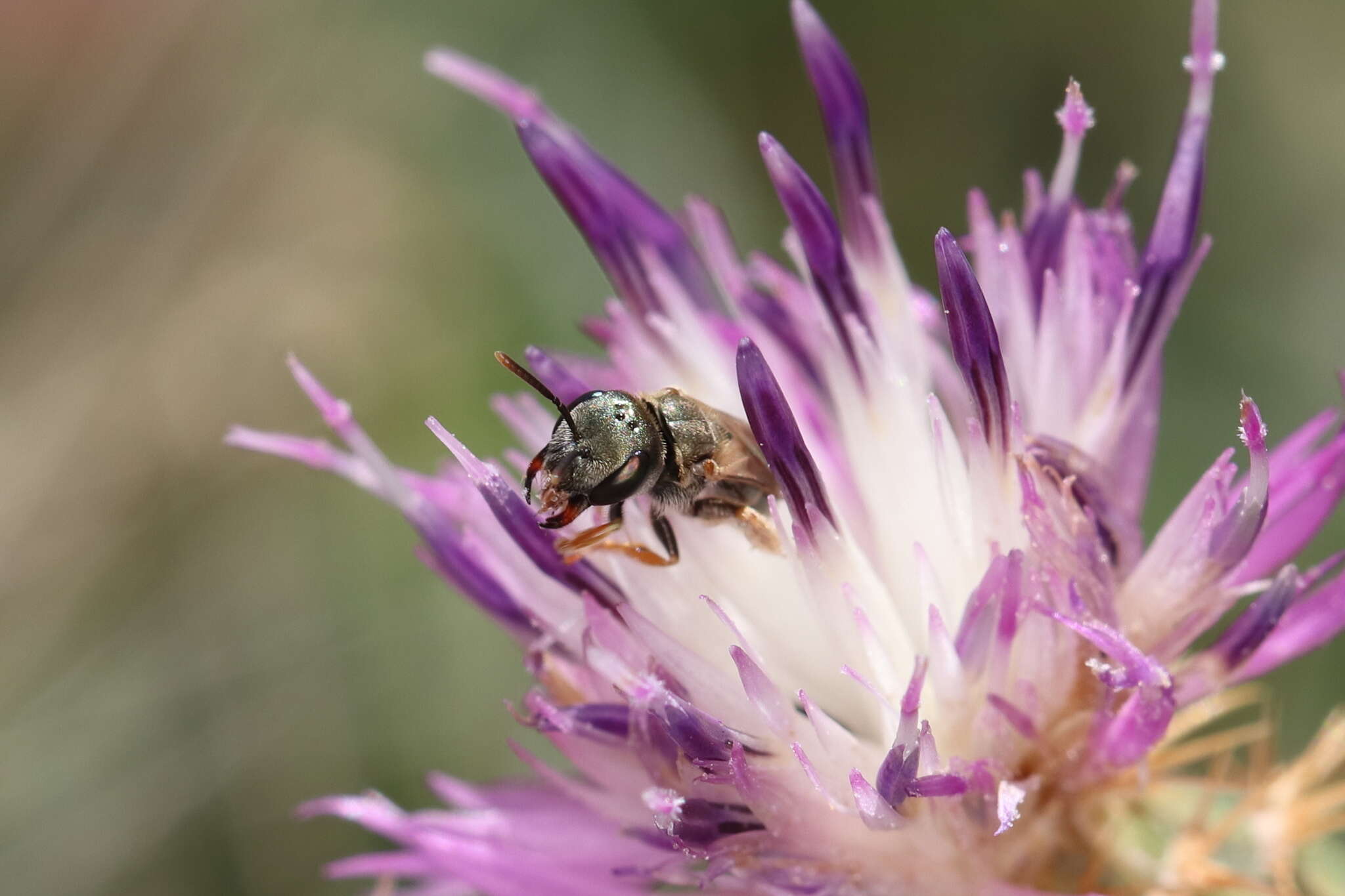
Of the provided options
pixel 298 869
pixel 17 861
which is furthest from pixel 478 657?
pixel 17 861

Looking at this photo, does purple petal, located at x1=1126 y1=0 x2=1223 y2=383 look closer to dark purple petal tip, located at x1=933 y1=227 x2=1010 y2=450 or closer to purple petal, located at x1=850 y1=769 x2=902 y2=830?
dark purple petal tip, located at x1=933 y1=227 x2=1010 y2=450

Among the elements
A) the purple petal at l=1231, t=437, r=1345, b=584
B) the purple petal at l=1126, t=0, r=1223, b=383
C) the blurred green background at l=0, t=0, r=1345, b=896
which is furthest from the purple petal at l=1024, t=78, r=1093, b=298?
the blurred green background at l=0, t=0, r=1345, b=896

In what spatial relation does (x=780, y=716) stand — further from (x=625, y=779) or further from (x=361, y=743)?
(x=361, y=743)

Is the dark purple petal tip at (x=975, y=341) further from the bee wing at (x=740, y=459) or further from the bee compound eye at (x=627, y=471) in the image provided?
the bee compound eye at (x=627, y=471)

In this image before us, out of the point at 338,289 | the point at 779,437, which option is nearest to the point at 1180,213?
the point at 779,437

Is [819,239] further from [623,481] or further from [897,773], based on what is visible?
[897,773]
